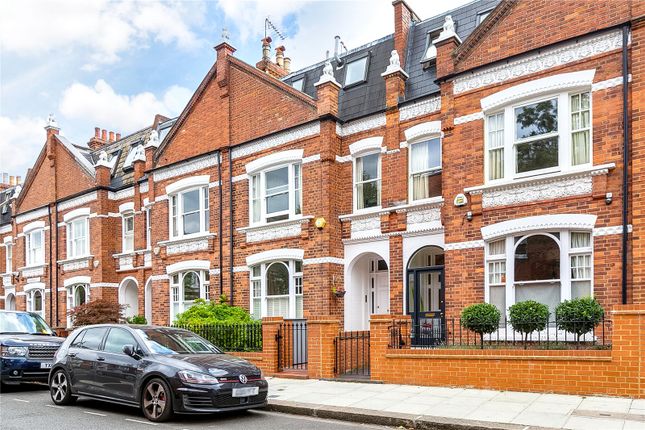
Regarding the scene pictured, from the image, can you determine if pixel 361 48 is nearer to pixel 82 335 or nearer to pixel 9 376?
pixel 82 335

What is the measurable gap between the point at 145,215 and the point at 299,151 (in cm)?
880

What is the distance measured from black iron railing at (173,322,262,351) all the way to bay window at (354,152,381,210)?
4.39m

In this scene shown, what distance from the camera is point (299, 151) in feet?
53.0

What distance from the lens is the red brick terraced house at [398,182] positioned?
11047mm

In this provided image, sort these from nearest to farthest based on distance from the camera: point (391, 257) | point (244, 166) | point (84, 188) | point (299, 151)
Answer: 1. point (391, 257)
2. point (299, 151)
3. point (244, 166)
4. point (84, 188)

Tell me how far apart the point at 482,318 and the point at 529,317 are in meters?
0.87

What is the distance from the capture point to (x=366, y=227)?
1515cm

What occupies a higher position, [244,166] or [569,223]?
[244,166]

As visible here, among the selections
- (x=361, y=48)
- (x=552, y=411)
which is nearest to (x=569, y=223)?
(x=552, y=411)

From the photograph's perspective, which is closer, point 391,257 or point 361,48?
point 391,257

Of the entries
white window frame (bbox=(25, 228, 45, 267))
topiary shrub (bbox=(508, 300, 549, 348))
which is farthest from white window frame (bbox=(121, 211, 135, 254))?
topiary shrub (bbox=(508, 300, 549, 348))

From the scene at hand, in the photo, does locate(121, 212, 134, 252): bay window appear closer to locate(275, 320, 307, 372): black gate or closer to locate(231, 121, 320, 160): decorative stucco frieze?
locate(231, 121, 320, 160): decorative stucco frieze

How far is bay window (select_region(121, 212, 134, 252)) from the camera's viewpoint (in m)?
22.8

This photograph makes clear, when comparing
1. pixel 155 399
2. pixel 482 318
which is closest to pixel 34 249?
pixel 155 399
